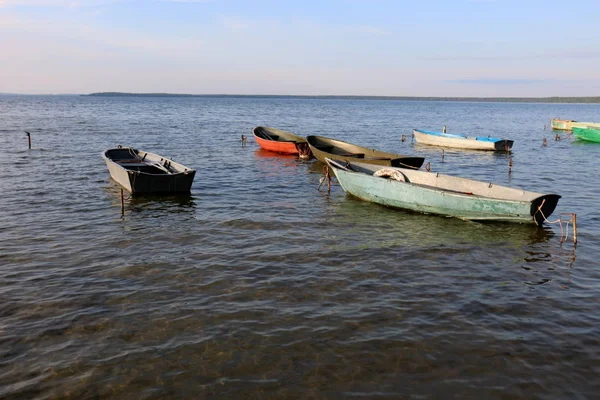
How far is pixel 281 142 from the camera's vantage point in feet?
125

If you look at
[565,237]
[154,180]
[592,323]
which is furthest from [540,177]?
[154,180]

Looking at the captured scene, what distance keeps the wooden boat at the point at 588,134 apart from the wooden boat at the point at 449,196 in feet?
125

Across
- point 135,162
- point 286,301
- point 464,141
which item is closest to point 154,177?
point 135,162

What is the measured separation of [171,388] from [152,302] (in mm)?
3473

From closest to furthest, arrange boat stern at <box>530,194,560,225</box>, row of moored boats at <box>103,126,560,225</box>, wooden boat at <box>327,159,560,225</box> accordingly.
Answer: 1. boat stern at <box>530,194,560,225</box>
2. wooden boat at <box>327,159,560,225</box>
3. row of moored boats at <box>103,126,560,225</box>

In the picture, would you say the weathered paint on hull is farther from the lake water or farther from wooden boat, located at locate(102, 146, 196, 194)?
the lake water

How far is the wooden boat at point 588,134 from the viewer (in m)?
48.9

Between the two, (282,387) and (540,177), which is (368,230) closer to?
(282,387)

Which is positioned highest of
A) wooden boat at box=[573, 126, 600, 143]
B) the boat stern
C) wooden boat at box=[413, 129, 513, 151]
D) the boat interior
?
wooden boat at box=[573, 126, 600, 143]

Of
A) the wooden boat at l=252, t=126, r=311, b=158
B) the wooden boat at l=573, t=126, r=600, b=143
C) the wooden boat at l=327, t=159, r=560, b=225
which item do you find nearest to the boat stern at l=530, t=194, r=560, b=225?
the wooden boat at l=327, t=159, r=560, b=225

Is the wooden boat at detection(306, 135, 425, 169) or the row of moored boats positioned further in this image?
the wooden boat at detection(306, 135, 425, 169)

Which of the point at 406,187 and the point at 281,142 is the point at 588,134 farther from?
the point at 406,187

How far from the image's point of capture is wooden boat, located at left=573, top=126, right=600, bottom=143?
48.9 meters

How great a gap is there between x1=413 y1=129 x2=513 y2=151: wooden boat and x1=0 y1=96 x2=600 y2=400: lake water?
2021 cm
